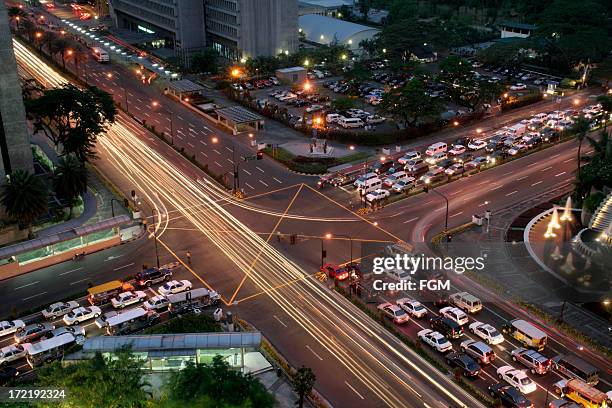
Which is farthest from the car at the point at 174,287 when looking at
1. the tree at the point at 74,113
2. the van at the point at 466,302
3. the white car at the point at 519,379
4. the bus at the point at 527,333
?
the tree at the point at 74,113

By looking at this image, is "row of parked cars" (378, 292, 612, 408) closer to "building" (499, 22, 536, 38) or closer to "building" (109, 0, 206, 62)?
"building" (109, 0, 206, 62)

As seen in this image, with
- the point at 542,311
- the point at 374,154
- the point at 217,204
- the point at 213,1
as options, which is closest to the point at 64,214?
the point at 217,204

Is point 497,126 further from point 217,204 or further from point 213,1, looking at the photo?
point 213,1

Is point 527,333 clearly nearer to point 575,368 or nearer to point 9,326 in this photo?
point 575,368

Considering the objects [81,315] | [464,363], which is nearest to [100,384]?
[81,315]

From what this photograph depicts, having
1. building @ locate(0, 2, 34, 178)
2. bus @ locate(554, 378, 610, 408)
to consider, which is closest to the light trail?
bus @ locate(554, 378, 610, 408)

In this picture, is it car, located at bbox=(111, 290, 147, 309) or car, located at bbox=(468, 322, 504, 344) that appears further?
car, located at bbox=(111, 290, 147, 309)
